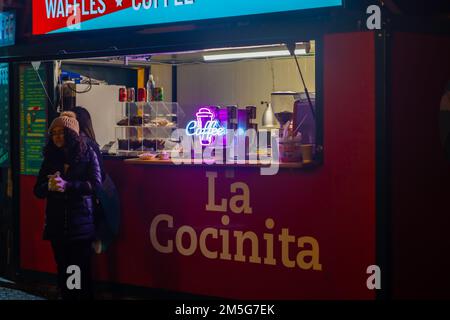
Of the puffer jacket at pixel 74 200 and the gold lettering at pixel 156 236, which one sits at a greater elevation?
the puffer jacket at pixel 74 200

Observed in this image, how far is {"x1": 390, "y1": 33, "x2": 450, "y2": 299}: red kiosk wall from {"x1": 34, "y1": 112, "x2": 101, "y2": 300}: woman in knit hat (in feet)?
8.56

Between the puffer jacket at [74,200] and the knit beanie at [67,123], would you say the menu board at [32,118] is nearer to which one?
the knit beanie at [67,123]

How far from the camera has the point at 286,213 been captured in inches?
249

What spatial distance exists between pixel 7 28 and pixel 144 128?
79.3 inches

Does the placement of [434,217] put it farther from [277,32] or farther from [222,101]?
[222,101]

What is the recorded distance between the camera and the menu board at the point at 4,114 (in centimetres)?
→ 815

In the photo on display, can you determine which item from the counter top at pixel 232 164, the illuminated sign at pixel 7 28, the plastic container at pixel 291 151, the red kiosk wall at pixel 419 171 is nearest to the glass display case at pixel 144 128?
the counter top at pixel 232 164

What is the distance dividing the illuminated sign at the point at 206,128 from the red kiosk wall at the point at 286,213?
71 centimetres

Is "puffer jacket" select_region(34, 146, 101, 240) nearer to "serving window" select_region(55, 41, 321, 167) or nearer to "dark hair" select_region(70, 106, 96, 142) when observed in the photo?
"dark hair" select_region(70, 106, 96, 142)

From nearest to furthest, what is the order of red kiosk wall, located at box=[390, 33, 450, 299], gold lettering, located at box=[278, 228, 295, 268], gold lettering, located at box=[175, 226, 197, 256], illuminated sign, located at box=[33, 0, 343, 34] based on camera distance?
red kiosk wall, located at box=[390, 33, 450, 299], illuminated sign, located at box=[33, 0, 343, 34], gold lettering, located at box=[278, 228, 295, 268], gold lettering, located at box=[175, 226, 197, 256]

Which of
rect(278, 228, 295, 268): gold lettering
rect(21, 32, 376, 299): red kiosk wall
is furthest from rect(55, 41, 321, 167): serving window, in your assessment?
rect(278, 228, 295, 268): gold lettering

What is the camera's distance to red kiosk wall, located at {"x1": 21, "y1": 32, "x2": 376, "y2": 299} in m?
5.94
